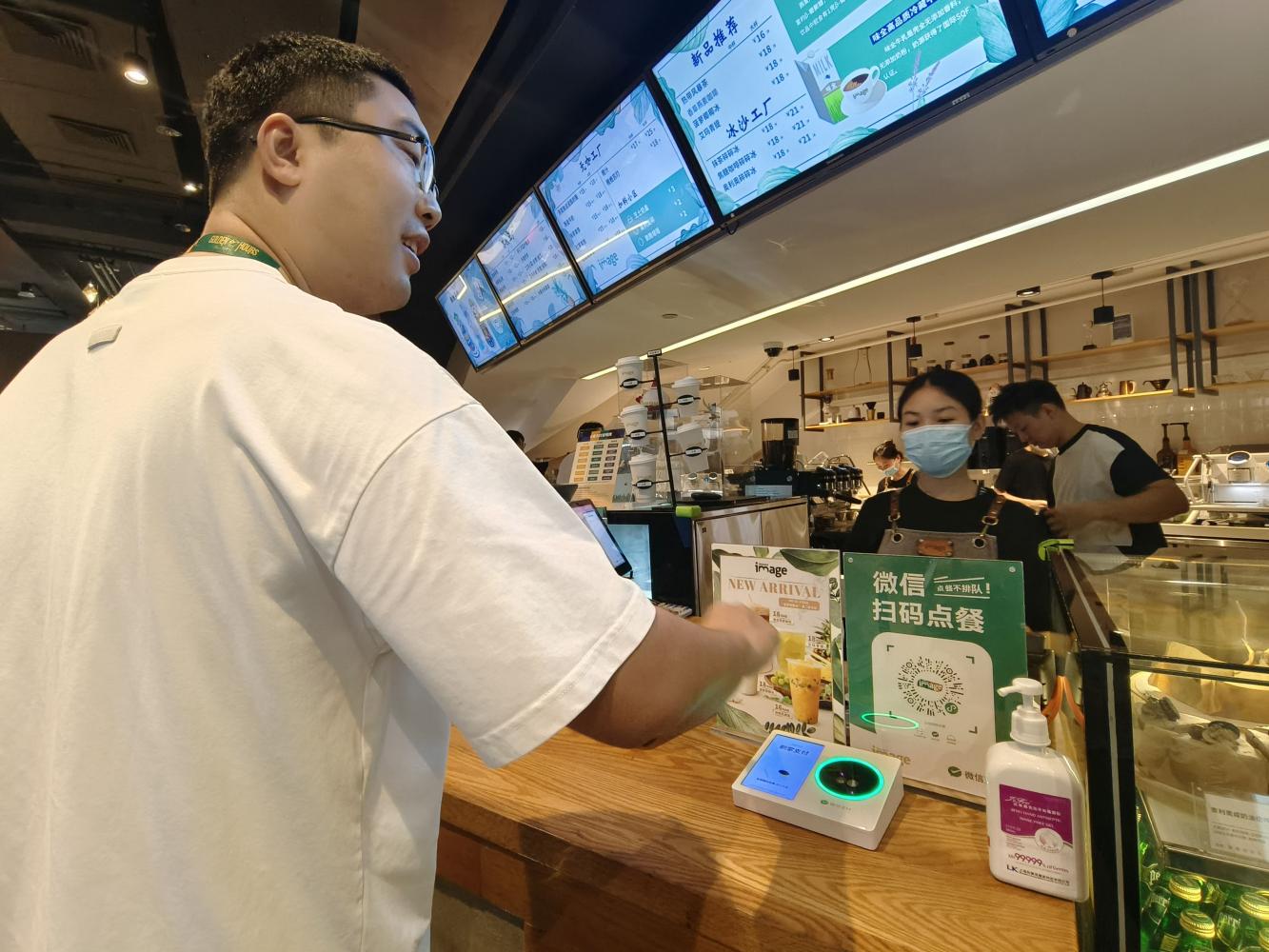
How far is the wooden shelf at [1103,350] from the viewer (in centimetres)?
465

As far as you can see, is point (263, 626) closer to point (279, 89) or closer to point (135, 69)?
point (279, 89)

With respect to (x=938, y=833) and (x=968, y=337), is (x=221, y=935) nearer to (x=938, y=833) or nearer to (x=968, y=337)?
(x=938, y=833)

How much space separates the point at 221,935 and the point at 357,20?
246 centimetres

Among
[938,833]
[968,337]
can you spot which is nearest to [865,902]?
[938,833]

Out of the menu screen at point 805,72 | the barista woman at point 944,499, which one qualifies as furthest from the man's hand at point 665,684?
the menu screen at point 805,72

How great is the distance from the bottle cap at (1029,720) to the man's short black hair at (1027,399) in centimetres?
202

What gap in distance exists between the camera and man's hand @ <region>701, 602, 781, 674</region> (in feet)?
1.92

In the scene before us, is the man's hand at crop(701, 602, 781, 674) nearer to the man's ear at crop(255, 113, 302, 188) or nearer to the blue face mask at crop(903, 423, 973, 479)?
the man's ear at crop(255, 113, 302, 188)

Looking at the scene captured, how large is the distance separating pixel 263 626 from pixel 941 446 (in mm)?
1631

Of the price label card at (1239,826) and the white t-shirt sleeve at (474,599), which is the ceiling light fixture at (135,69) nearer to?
the white t-shirt sleeve at (474,599)

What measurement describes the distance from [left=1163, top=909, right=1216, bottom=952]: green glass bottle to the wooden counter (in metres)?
0.11

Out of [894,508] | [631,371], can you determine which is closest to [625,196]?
[631,371]

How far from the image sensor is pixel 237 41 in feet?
6.79

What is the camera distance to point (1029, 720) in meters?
0.65
